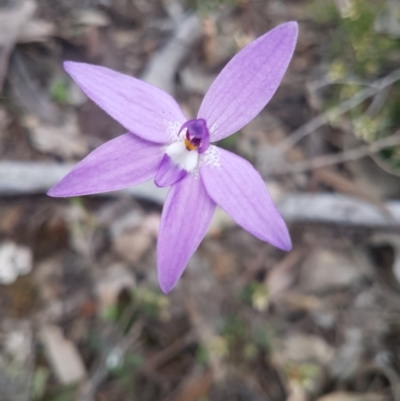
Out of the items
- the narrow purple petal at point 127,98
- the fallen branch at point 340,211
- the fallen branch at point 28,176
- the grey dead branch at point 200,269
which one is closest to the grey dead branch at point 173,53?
the grey dead branch at point 200,269

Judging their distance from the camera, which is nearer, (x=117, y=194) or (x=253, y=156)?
(x=117, y=194)

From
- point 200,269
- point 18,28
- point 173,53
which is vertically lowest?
point 200,269

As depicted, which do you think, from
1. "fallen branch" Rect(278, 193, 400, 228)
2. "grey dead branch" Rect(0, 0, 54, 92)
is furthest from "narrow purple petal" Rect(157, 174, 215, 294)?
"grey dead branch" Rect(0, 0, 54, 92)

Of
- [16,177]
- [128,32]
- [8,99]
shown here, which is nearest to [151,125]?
[16,177]

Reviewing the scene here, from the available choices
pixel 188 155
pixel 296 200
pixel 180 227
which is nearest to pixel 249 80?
pixel 188 155

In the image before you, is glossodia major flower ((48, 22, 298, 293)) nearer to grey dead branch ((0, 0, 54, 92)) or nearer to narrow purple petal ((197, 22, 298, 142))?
narrow purple petal ((197, 22, 298, 142))

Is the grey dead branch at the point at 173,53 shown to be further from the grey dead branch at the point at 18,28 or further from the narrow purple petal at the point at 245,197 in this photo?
the narrow purple petal at the point at 245,197

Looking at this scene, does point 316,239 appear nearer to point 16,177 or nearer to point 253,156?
point 253,156

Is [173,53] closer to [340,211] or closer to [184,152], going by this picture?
[340,211]
